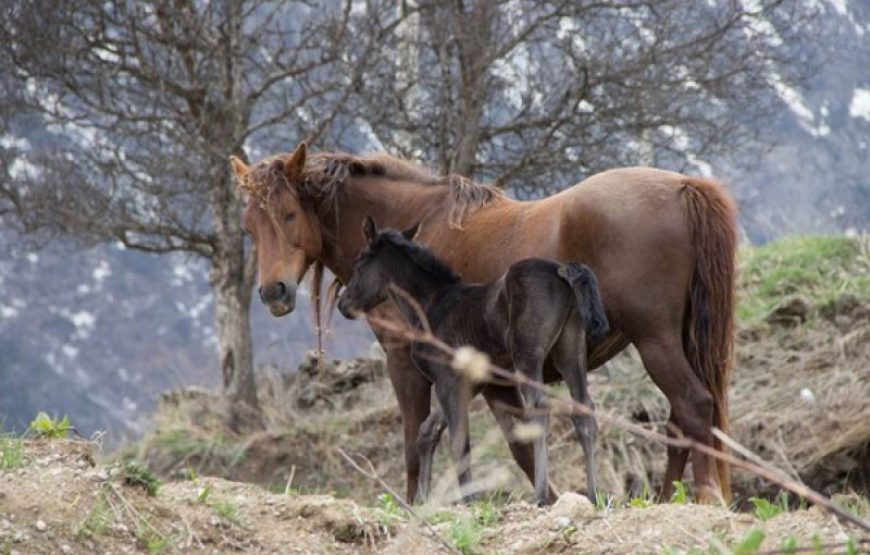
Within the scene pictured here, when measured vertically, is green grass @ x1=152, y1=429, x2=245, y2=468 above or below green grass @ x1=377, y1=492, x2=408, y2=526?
below

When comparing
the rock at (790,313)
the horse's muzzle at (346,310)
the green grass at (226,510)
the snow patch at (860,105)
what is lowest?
the rock at (790,313)

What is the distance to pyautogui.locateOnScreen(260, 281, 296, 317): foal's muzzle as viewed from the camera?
25.3ft

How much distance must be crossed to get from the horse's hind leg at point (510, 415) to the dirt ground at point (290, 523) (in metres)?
1.61

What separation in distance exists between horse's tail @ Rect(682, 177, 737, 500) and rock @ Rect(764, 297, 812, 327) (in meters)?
5.79

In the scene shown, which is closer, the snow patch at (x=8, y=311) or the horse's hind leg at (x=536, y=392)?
the horse's hind leg at (x=536, y=392)

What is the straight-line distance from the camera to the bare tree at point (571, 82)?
1213 cm

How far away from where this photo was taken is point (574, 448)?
37.1 feet

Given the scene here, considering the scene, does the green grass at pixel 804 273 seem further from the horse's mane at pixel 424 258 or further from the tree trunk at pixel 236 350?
the horse's mane at pixel 424 258

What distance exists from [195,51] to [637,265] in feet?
22.5

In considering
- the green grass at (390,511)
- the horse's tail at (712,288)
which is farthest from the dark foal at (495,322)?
the horse's tail at (712,288)

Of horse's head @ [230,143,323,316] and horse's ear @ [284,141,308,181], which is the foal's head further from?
horse's ear @ [284,141,308,181]

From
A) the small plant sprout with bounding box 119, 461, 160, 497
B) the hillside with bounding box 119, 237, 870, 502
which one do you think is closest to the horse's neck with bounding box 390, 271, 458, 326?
the small plant sprout with bounding box 119, 461, 160, 497

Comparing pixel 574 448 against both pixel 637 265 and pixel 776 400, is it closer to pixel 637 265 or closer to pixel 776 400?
pixel 776 400

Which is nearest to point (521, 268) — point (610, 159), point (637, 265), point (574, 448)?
point (637, 265)
